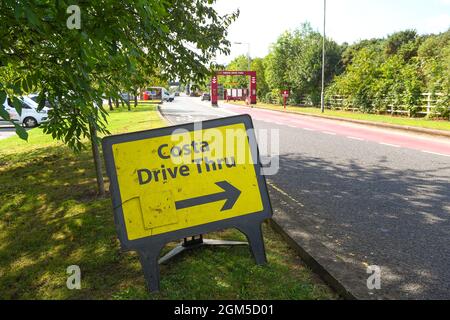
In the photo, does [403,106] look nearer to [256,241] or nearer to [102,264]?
[256,241]

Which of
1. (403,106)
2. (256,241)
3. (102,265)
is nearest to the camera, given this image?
(256,241)

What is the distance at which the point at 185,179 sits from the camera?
3.15 m

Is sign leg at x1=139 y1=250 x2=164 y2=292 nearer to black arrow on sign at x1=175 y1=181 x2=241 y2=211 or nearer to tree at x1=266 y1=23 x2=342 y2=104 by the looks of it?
black arrow on sign at x1=175 y1=181 x2=241 y2=211

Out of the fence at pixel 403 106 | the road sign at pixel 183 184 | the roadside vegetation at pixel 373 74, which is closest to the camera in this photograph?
the road sign at pixel 183 184

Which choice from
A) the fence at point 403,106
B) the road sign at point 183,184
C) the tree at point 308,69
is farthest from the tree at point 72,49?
the tree at point 308,69

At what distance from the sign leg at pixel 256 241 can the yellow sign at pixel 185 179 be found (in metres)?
0.14

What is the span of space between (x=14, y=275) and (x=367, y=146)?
933 cm

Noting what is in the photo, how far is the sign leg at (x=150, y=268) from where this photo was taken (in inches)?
115

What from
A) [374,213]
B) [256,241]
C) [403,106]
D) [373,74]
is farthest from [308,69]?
[256,241]

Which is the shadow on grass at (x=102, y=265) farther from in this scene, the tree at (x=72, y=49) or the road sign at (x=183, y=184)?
the tree at (x=72, y=49)

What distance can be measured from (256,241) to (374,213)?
230cm

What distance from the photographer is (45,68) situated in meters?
3.61
